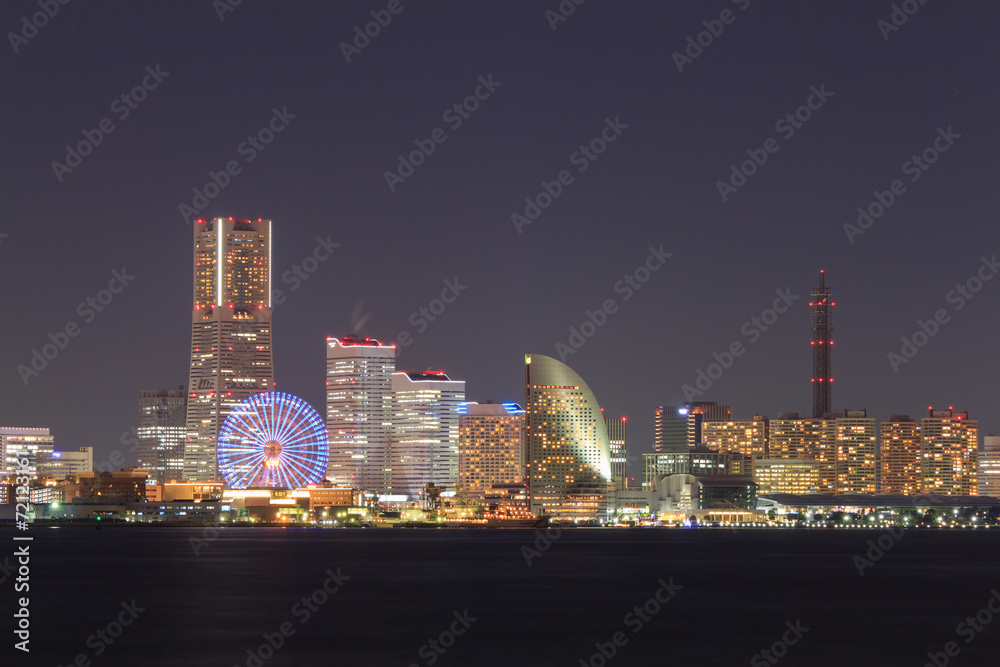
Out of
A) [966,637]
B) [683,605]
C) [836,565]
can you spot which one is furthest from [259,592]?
[836,565]

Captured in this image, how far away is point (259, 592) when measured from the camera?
4370 inches

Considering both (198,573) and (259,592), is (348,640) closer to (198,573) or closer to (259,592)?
(259,592)

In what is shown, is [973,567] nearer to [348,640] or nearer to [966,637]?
[966,637]

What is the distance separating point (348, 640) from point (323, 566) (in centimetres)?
6349

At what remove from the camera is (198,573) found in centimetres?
13212

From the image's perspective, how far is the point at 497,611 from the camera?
98625mm

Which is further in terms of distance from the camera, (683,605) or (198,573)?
(198,573)

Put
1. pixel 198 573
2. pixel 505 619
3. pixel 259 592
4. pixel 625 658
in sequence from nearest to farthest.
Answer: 1. pixel 625 658
2. pixel 505 619
3. pixel 259 592
4. pixel 198 573

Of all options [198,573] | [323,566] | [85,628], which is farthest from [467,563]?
[85,628]

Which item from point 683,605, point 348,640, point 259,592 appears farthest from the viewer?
point 259,592

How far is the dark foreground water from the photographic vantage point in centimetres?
7806

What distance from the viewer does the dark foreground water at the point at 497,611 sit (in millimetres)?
78062

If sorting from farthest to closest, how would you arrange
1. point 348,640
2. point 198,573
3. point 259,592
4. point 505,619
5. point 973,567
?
point 973,567 < point 198,573 < point 259,592 < point 505,619 < point 348,640

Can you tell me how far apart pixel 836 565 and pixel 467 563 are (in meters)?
39.1
